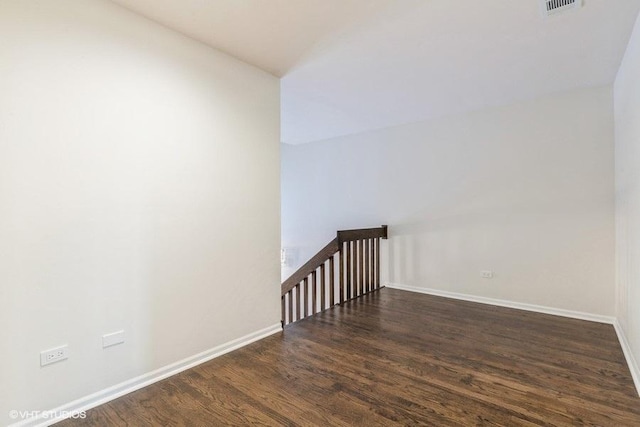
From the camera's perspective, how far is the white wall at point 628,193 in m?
2.14

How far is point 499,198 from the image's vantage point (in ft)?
12.7

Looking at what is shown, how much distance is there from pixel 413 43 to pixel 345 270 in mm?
2905

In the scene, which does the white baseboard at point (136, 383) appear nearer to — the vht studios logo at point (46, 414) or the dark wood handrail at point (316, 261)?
the vht studios logo at point (46, 414)

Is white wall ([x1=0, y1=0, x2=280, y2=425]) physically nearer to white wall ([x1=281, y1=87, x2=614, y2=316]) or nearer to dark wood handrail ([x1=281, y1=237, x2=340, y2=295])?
dark wood handrail ([x1=281, y1=237, x2=340, y2=295])

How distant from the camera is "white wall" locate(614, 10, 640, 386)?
2.14m

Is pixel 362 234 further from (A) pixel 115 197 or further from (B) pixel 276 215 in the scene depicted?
(A) pixel 115 197

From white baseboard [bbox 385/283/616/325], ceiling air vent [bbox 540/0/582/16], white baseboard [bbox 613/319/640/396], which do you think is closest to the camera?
ceiling air vent [bbox 540/0/582/16]

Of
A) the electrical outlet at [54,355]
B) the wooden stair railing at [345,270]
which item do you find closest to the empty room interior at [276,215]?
the electrical outlet at [54,355]

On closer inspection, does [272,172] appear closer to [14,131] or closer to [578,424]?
[14,131]

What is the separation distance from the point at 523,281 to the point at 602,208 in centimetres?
109

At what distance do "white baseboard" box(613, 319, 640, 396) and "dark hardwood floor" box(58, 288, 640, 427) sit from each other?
1.7 inches

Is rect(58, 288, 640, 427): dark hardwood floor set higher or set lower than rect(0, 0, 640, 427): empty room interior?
lower

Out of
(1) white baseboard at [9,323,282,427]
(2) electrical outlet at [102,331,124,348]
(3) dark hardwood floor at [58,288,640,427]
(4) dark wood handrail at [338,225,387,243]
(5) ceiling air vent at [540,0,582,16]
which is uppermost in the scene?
(5) ceiling air vent at [540,0,582,16]

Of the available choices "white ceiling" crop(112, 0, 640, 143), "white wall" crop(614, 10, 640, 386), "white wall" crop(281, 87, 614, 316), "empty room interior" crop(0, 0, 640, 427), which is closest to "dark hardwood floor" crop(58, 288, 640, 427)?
"empty room interior" crop(0, 0, 640, 427)
